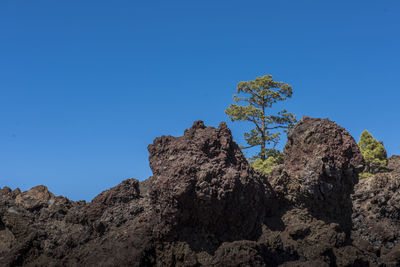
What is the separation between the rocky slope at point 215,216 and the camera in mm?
8875

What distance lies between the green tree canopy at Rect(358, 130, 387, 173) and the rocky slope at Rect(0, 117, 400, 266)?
20261 millimetres

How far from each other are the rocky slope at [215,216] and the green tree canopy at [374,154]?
20261 mm

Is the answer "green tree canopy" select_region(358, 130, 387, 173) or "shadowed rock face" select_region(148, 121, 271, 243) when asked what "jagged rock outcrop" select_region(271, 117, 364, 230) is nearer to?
"shadowed rock face" select_region(148, 121, 271, 243)

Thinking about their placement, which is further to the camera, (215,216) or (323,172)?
(323,172)

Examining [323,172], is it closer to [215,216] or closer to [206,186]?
[215,216]

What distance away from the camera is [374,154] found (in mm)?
31125

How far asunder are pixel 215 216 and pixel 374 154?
26.1 m

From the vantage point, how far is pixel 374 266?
9.89 meters

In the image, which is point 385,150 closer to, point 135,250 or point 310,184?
point 310,184

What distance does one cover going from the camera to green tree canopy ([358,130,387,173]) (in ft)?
102

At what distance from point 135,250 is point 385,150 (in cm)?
2850

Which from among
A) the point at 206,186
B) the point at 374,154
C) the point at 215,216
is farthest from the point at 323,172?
the point at 374,154

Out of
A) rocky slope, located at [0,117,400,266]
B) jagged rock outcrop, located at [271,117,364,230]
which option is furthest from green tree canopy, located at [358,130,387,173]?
jagged rock outcrop, located at [271,117,364,230]

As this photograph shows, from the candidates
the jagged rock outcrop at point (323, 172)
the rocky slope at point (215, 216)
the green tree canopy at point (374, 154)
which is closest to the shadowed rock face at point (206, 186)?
the rocky slope at point (215, 216)
